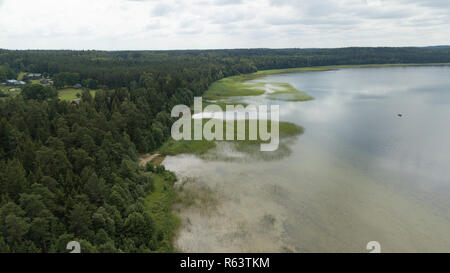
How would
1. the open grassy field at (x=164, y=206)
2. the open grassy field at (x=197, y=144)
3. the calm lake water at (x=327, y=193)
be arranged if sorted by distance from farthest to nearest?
the open grassy field at (x=197, y=144), the open grassy field at (x=164, y=206), the calm lake water at (x=327, y=193)

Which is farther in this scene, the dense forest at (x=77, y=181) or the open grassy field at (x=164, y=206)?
the open grassy field at (x=164, y=206)

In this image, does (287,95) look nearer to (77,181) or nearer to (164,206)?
(164,206)

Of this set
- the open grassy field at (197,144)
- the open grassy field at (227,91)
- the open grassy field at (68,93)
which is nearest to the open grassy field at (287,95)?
the open grassy field at (227,91)

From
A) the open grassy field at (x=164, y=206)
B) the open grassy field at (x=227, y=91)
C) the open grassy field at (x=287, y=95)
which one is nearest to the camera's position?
the open grassy field at (x=164, y=206)

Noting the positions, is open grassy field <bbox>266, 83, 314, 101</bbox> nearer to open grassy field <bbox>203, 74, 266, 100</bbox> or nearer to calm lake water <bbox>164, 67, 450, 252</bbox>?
open grassy field <bbox>203, 74, 266, 100</bbox>

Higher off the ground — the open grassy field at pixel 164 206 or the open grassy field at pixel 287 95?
the open grassy field at pixel 287 95

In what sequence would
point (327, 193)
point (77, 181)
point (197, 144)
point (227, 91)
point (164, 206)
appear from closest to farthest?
point (77, 181)
point (164, 206)
point (327, 193)
point (197, 144)
point (227, 91)

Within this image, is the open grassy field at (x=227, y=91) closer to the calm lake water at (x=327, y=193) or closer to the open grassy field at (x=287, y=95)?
the open grassy field at (x=287, y=95)

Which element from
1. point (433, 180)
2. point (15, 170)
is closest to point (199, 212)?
point (15, 170)

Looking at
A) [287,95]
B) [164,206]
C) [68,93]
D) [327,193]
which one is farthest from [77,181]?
[287,95]
